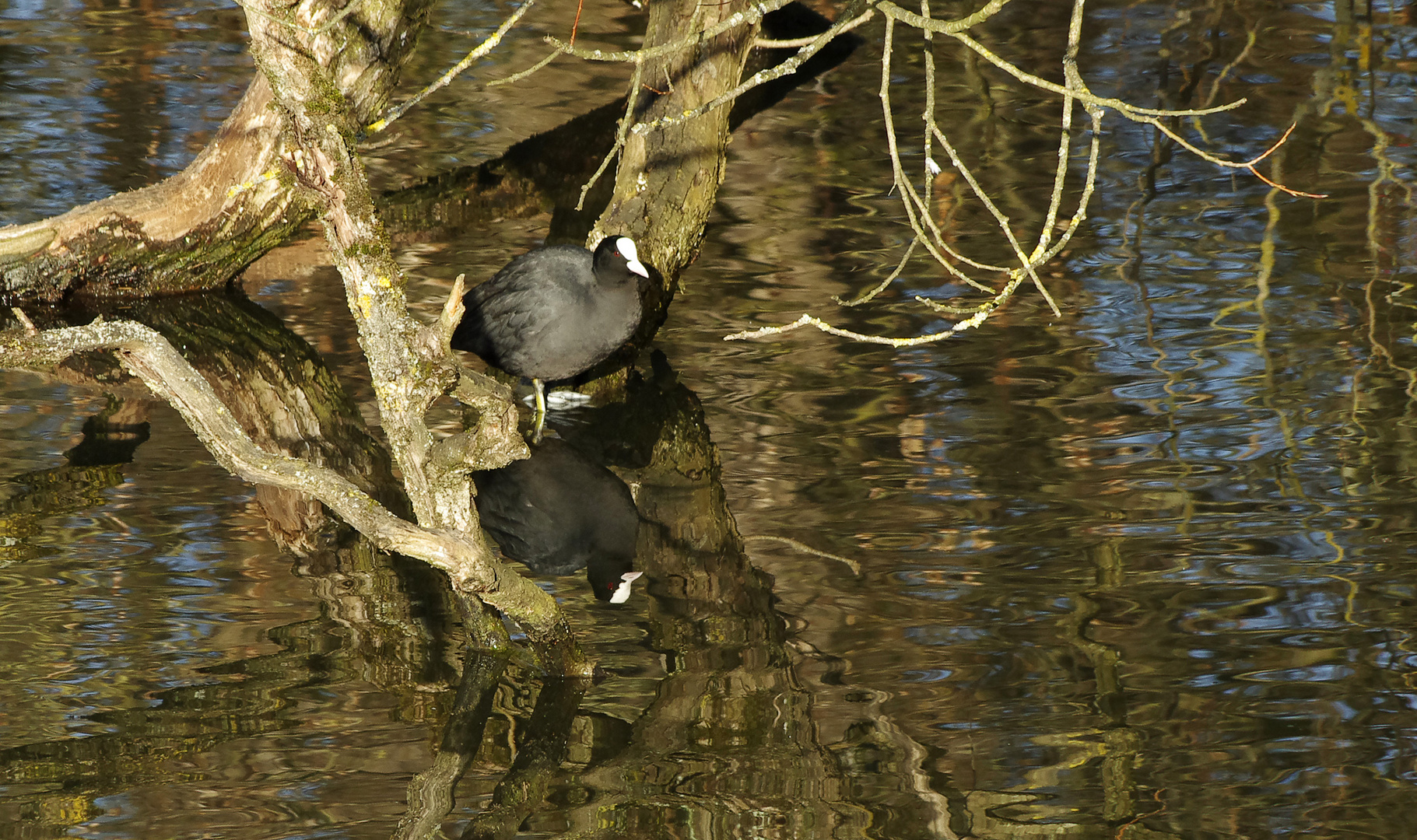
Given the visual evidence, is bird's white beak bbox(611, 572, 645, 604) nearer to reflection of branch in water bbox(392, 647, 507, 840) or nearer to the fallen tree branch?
reflection of branch in water bbox(392, 647, 507, 840)

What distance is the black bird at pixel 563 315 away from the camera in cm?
616

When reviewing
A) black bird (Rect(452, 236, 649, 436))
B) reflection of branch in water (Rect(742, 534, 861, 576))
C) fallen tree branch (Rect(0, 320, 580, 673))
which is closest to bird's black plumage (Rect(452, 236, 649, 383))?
black bird (Rect(452, 236, 649, 436))

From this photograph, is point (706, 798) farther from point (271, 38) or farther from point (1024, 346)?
point (1024, 346)

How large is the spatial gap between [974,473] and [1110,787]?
205 centimetres

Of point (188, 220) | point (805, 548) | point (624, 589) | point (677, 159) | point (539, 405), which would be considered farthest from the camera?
point (188, 220)

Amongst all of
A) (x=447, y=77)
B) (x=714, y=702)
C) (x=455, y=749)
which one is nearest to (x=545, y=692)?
(x=455, y=749)

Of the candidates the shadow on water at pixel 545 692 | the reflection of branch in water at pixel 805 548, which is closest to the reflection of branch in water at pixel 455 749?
the shadow on water at pixel 545 692

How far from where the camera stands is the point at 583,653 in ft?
13.9

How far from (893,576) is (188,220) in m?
4.45

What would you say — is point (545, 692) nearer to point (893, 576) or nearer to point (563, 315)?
point (893, 576)

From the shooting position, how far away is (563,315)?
6152mm

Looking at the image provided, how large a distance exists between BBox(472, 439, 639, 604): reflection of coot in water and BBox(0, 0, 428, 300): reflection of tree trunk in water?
242 centimetres

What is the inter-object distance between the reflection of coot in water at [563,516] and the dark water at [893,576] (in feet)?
0.49

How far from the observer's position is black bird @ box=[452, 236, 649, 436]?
6.16 meters
